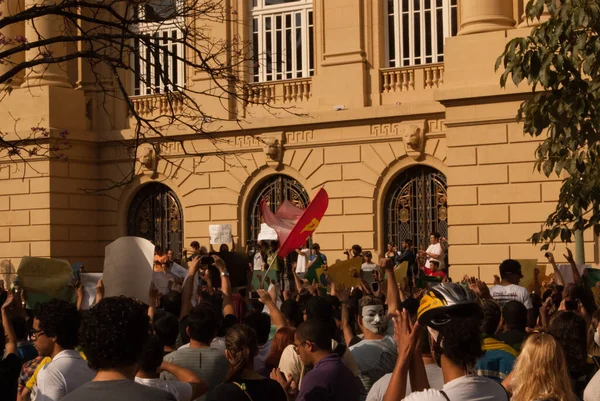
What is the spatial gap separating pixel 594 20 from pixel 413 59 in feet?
51.7

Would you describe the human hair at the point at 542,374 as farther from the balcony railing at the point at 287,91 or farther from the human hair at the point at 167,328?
the balcony railing at the point at 287,91

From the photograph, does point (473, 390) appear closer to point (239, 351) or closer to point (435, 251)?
point (239, 351)

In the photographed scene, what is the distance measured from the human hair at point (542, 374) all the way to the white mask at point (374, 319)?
2779 mm

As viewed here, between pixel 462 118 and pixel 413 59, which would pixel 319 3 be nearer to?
pixel 413 59

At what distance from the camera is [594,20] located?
11.9 metres

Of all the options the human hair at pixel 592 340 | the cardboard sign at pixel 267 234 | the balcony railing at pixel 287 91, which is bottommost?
the human hair at pixel 592 340

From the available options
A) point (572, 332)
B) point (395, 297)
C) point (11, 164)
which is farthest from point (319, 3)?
point (572, 332)

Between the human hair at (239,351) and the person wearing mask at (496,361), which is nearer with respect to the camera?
the human hair at (239,351)

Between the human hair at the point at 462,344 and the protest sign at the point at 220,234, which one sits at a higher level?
the protest sign at the point at 220,234

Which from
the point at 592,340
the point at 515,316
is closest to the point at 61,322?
the point at 592,340

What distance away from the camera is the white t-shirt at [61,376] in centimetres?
734

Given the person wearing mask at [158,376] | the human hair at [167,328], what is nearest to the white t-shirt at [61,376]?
the person wearing mask at [158,376]

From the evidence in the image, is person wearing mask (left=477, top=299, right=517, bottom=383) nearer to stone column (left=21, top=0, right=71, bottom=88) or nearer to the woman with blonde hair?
the woman with blonde hair

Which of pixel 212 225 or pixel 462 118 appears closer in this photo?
pixel 462 118
